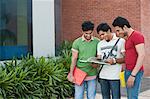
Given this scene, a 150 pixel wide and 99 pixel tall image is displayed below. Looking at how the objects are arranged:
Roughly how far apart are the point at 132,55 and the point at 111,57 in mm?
359

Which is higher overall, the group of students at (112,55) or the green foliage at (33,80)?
the group of students at (112,55)

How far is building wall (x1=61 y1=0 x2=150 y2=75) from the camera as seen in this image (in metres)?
13.7

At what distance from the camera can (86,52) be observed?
16.7ft

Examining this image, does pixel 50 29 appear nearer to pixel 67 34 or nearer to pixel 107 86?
pixel 67 34

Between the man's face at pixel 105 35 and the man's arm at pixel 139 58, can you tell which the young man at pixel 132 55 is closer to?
the man's arm at pixel 139 58

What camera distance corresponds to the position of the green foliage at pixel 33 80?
712 centimetres

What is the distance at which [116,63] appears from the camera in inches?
189

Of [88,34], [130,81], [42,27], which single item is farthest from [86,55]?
[42,27]

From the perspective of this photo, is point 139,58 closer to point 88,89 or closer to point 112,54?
point 112,54

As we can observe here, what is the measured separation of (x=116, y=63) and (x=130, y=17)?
9.30 m

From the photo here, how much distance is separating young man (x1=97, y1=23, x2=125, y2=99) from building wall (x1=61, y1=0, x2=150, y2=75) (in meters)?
9.08

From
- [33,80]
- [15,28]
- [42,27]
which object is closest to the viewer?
[33,80]

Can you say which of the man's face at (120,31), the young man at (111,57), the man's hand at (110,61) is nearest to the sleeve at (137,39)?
the man's face at (120,31)

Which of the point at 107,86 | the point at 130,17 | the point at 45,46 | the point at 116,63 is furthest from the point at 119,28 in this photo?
the point at 130,17
